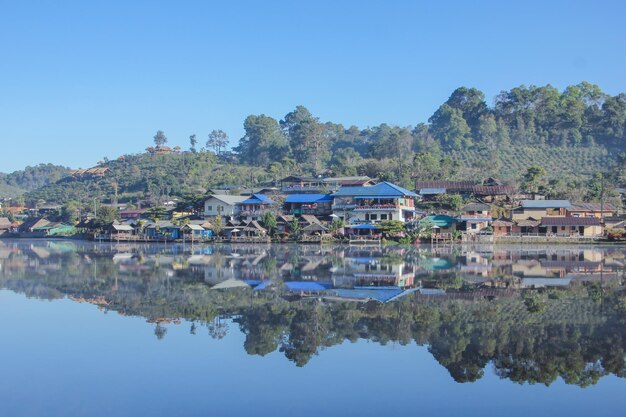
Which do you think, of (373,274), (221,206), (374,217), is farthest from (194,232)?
(373,274)

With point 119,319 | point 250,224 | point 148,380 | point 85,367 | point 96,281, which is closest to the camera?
point 148,380

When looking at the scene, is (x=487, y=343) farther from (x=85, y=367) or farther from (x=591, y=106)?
(x=591, y=106)

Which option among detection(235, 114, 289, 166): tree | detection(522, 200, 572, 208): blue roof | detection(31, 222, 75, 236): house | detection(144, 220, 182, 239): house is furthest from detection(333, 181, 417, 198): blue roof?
detection(235, 114, 289, 166): tree

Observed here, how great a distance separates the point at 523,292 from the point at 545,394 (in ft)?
30.6

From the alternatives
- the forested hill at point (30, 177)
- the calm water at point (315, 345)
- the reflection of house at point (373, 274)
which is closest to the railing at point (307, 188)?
the reflection of house at point (373, 274)

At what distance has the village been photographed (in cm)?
4350

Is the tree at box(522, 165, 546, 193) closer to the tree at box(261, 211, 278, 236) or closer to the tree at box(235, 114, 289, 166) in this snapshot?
the tree at box(261, 211, 278, 236)

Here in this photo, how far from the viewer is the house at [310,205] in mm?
50062

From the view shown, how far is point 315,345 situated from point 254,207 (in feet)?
133

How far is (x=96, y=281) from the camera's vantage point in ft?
70.2

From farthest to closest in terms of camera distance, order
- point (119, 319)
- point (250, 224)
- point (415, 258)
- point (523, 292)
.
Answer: point (250, 224)
point (415, 258)
point (523, 292)
point (119, 319)

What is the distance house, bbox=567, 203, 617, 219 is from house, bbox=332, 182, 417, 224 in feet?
38.5

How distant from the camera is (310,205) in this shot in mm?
50656

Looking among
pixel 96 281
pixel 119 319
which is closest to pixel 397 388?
pixel 119 319
